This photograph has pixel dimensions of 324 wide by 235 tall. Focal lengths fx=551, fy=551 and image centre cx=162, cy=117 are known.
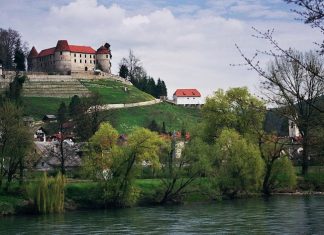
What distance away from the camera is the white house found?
14862 cm

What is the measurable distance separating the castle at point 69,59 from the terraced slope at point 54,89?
43.1 ft

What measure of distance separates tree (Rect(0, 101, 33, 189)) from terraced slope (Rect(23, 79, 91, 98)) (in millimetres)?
76007

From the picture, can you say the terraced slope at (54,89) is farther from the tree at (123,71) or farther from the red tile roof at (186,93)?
the red tile roof at (186,93)

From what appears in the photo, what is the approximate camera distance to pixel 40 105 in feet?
375

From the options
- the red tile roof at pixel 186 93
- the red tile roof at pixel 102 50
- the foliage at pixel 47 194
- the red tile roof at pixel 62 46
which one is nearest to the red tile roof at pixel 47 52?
the red tile roof at pixel 62 46

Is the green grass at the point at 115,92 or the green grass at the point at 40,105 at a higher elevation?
the green grass at the point at 115,92

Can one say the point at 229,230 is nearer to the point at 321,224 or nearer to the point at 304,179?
the point at 321,224

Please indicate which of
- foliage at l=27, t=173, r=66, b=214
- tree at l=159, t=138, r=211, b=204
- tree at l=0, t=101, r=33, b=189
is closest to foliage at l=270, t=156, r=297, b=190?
tree at l=159, t=138, r=211, b=204

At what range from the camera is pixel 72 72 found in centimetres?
14200

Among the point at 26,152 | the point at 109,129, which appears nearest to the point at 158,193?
the point at 109,129

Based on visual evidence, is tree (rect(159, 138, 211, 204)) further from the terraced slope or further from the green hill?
the terraced slope

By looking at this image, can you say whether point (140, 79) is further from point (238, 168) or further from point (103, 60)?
point (238, 168)

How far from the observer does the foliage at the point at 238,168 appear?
4978cm

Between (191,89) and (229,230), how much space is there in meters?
127
